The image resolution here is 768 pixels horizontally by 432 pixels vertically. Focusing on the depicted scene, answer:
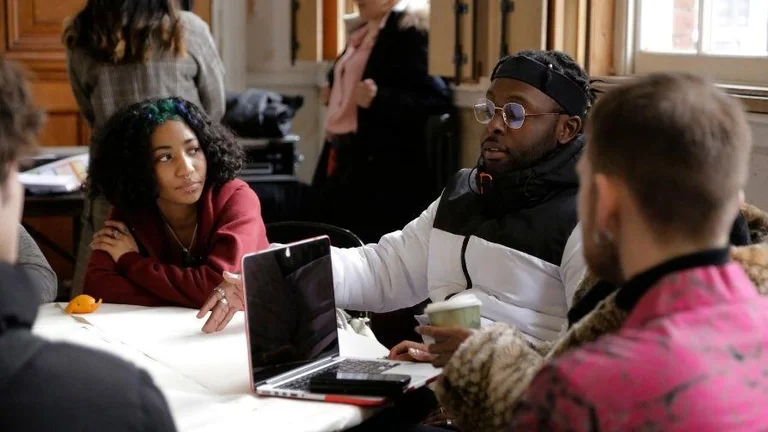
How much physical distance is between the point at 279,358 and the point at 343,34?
166 inches

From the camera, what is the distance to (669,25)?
3459 mm

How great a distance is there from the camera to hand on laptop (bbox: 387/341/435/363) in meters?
1.98

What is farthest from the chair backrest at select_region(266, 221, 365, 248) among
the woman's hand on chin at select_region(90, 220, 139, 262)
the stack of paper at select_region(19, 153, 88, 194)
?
the stack of paper at select_region(19, 153, 88, 194)

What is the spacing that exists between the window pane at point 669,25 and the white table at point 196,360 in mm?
1662

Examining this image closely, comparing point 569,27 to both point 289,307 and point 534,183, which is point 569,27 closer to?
point 534,183

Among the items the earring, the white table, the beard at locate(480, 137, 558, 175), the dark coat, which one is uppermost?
the earring

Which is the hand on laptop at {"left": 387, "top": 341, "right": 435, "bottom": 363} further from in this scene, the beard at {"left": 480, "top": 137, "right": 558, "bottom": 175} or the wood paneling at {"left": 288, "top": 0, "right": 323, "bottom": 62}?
the wood paneling at {"left": 288, "top": 0, "right": 323, "bottom": 62}

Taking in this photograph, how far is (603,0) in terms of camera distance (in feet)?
11.8

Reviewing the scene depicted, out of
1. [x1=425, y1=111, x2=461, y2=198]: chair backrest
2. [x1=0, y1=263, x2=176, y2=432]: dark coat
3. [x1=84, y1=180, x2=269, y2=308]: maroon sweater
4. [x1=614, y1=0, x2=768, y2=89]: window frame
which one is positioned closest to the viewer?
[x1=0, y1=263, x2=176, y2=432]: dark coat

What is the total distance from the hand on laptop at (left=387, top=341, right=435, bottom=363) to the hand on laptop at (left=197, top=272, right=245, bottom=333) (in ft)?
1.30

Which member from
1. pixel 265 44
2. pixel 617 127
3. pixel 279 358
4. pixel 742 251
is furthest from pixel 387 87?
pixel 617 127

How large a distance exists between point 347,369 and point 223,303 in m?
0.43

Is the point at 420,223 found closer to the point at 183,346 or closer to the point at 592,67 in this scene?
the point at 183,346

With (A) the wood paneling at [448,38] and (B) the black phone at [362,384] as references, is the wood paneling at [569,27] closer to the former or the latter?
(A) the wood paneling at [448,38]
